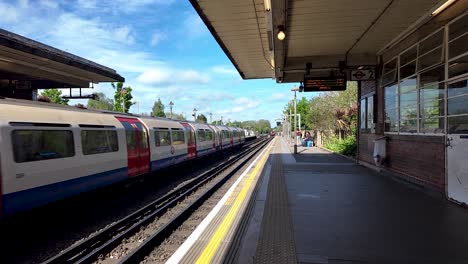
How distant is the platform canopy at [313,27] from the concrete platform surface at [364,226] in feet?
13.0

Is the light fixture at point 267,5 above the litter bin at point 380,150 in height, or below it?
above

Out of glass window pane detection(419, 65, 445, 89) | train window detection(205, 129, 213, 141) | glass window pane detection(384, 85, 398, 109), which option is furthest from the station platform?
train window detection(205, 129, 213, 141)

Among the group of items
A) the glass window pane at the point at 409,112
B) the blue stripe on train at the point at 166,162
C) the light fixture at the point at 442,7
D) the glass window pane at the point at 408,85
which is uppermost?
the light fixture at the point at 442,7

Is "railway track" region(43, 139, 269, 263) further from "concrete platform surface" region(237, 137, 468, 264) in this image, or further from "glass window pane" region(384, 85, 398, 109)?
"glass window pane" region(384, 85, 398, 109)

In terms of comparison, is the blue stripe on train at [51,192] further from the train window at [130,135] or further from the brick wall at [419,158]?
the brick wall at [419,158]

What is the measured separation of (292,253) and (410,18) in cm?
673

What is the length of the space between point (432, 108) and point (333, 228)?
4630 mm

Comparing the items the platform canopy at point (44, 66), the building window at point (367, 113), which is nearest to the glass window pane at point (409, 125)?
the building window at point (367, 113)

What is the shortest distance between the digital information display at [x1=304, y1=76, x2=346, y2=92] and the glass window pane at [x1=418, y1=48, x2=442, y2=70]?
3999 mm

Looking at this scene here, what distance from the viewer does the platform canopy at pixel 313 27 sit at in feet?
25.1

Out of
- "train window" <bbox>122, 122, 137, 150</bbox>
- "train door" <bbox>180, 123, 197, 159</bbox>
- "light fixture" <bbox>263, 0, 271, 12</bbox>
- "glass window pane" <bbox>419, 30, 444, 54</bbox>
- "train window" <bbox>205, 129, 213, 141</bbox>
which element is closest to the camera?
"light fixture" <bbox>263, 0, 271, 12</bbox>

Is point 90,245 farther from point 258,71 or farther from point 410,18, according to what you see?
point 258,71

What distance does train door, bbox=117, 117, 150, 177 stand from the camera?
36.0ft

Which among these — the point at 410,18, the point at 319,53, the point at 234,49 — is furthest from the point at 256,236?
the point at 319,53
